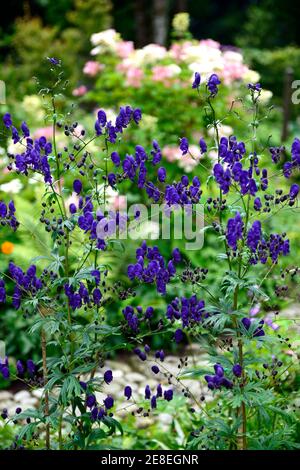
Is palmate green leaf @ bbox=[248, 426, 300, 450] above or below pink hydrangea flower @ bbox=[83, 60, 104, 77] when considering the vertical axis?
below

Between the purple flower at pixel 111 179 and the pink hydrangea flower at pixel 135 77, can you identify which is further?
the pink hydrangea flower at pixel 135 77

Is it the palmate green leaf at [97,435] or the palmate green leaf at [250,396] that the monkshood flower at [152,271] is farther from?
the palmate green leaf at [97,435]

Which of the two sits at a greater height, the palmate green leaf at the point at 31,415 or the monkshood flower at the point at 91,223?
the monkshood flower at the point at 91,223

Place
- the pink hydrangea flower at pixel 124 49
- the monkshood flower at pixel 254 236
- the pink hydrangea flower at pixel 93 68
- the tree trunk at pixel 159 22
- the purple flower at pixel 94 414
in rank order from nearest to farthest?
the monkshood flower at pixel 254 236 → the purple flower at pixel 94 414 → the pink hydrangea flower at pixel 124 49 → the pink hydrangea flower at pixel 93 68 → the tree trunk at pixel 159 22

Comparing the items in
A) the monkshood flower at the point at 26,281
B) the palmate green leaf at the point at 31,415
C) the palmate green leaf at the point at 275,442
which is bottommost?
the palmate green leaf at the point at 275,442

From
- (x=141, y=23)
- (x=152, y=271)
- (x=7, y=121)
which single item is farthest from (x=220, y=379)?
(x=141, y=23)

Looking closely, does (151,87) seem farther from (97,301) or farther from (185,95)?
(97,301)

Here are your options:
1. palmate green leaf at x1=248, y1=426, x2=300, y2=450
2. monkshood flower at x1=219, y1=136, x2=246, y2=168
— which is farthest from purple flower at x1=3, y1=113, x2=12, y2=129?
palmate green leaf at x1=248, y1=426, x2=300, y2=450

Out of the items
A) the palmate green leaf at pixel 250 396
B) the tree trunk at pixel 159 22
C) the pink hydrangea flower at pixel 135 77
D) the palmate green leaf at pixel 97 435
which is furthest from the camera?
the tree trunk at pixel 159 22

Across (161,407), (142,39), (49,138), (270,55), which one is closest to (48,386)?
(161,407)

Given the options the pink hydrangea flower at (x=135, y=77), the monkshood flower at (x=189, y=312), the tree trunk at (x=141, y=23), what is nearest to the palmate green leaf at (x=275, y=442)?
the monkshood flower at (x=189, y=312)

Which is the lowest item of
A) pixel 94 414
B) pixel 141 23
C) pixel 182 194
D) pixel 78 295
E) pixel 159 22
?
pixel 94 414

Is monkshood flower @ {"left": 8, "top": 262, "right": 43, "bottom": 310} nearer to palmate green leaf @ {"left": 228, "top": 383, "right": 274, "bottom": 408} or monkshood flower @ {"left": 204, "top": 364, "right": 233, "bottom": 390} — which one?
monkshood flower @ {"left": 204, "top": 364, "right": 233, "bottom": 390}

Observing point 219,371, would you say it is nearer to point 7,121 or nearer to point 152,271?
point 152,271
